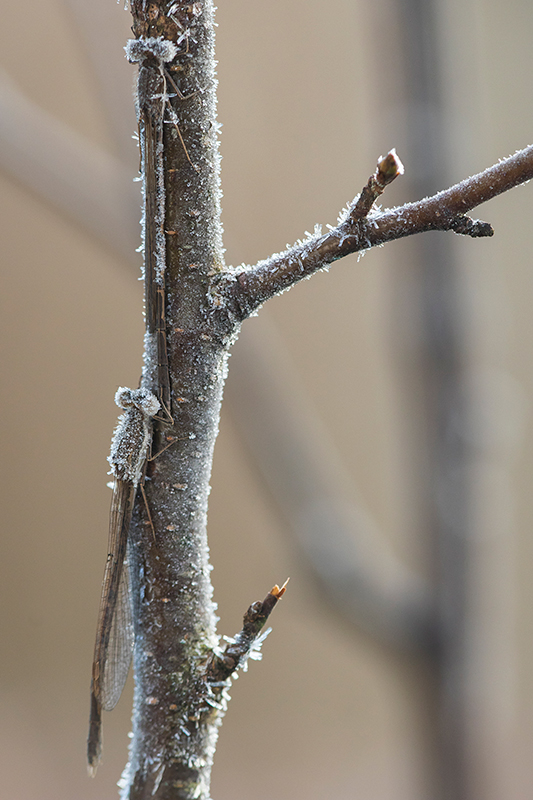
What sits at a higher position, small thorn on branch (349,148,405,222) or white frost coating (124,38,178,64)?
white frost coating (124,38,178,64)

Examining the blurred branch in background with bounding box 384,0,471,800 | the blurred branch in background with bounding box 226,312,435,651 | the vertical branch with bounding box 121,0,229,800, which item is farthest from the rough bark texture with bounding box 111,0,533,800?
the blurred branch in background with bounding box 226,312,435,651

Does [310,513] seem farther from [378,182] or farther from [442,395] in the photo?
[378,182]

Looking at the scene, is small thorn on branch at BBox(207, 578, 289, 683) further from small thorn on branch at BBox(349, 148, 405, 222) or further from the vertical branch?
small thorn on branch at BBox(349, 148, 405, 222)

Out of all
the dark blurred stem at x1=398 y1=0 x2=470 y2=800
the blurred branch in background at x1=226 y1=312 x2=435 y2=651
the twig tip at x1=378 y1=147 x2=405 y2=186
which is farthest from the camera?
the blurred branch in background at x1=226 y1=312 x2=435 y2=651

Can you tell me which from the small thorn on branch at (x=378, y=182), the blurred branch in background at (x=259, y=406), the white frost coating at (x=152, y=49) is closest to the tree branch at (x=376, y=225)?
the small thorn on branch at (x=378, y=182)

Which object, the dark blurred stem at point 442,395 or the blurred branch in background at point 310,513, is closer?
the dark blurred stem at point 442,395

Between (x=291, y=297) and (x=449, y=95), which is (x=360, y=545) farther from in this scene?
(x=291, y=297)

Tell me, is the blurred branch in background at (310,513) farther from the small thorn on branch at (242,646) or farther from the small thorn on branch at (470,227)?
the small thorn on branch at (470,227)

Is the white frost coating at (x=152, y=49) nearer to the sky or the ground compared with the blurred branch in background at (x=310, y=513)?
nearer to the sky
